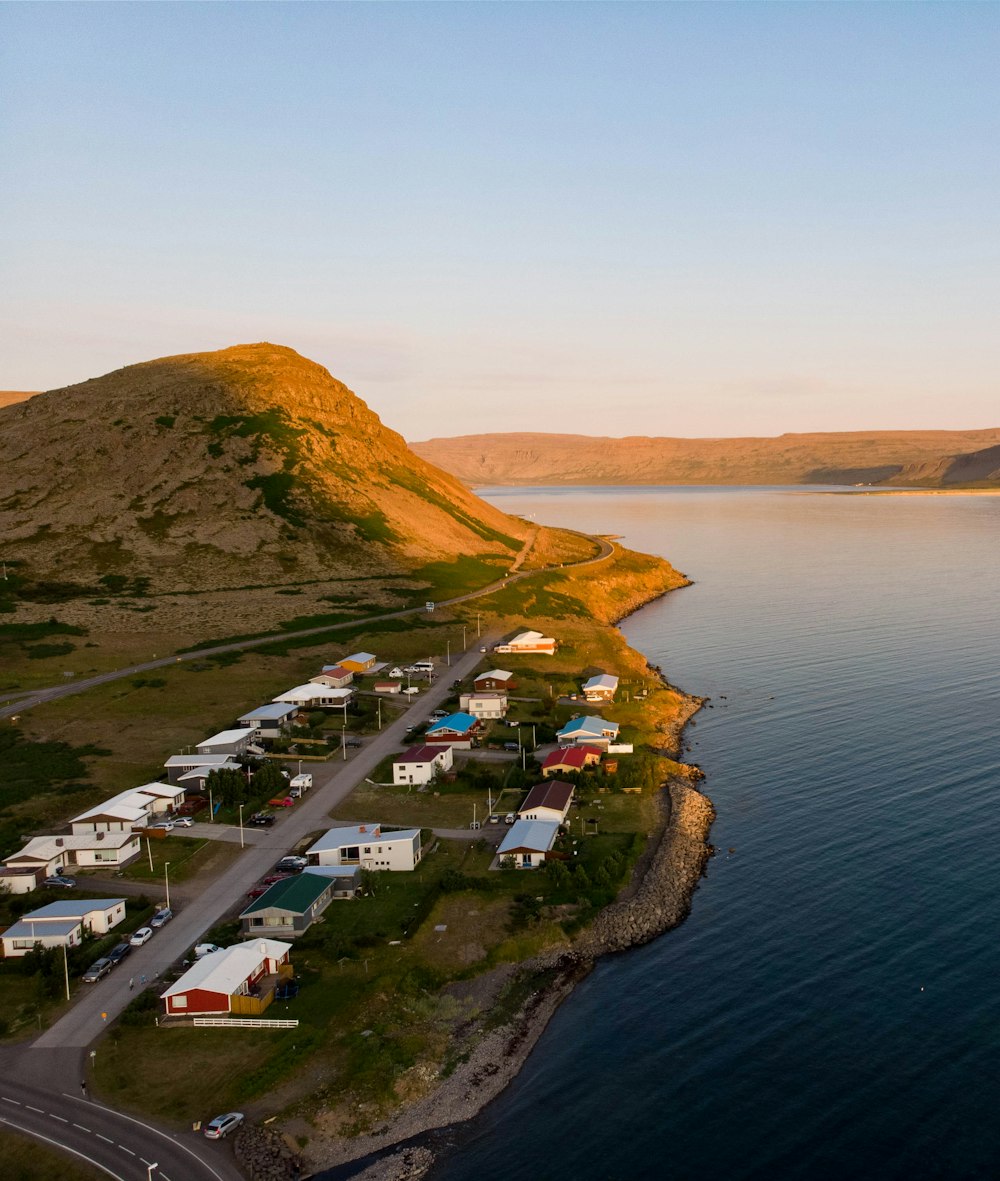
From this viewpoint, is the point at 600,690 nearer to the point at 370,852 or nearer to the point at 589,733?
the point at 589,733

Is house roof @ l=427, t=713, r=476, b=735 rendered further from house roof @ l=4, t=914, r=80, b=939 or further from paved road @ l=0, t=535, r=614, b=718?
paved road @ l=0, t=535, r=614, b=718

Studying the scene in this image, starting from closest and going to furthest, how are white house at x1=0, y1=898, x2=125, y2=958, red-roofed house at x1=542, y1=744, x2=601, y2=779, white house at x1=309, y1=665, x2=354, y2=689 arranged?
white house at x1=0, y1=898, x2=125, y2=958 < red-roofed house at x1=542, y1=744, x2=601, y2=779 < white house at x1=309, y1=665, x2=354, y2=689

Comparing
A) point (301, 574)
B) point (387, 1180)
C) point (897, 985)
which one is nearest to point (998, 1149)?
point (897, 985)

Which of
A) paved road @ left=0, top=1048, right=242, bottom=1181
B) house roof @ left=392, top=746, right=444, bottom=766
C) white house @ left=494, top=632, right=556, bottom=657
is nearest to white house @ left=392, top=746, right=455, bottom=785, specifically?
house roof @ left=392, top=746, right=444, bottom=766

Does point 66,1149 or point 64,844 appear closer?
point 66,1149

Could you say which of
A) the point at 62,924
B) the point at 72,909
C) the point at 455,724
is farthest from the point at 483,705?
the point at 62,924

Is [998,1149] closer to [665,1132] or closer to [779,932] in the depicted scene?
[665,1132]
